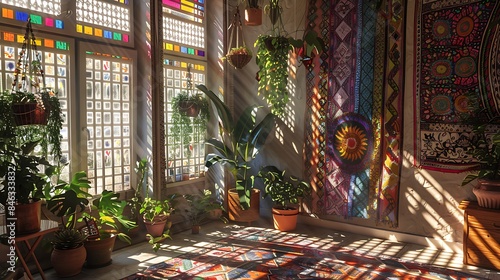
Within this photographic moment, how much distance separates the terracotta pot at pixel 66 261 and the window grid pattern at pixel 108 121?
1.13 m

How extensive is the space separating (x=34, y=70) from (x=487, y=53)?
461 cm

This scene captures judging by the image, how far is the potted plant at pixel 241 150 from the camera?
5.82 m

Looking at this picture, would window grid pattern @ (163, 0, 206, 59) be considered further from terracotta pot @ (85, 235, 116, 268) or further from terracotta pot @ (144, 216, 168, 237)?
terracotta pot @ (85, 235, 116, 268)

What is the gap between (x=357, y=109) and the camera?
5496 mm

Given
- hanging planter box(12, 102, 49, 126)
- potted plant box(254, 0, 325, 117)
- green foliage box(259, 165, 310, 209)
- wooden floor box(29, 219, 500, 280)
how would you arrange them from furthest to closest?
green foliage box(259, 165, 310, 209) → potted plant box(254, 0, 325, 117) → wooden floor box(29, 219, 500, 280) → hanging planter box(12, 102, 49, 126)

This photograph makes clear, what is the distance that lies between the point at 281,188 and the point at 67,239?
8.79ft

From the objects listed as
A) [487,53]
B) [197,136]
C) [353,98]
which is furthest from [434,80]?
[197,136]

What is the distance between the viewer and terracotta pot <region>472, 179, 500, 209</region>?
4.34 meters

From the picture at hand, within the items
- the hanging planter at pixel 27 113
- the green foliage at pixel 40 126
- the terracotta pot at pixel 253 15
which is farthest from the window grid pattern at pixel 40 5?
the terracotta pot at pixel 253 15

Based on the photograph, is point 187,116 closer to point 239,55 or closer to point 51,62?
point 239,55

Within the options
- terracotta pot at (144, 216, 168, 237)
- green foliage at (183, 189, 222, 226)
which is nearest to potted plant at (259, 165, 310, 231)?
green foliage at (183, 189, 222, 226)

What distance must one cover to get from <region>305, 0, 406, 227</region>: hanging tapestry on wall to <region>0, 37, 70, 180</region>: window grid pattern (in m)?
3.06

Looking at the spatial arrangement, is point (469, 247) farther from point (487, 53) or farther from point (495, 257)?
point (487, 53)

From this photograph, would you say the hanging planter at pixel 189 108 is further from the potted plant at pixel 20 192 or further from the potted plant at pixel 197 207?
the potted plant at pixel 20 192
